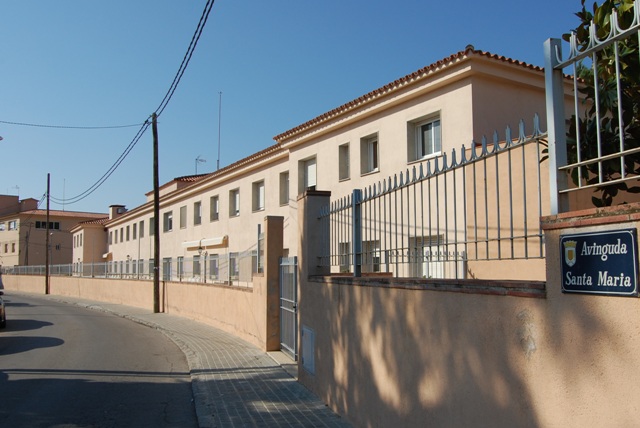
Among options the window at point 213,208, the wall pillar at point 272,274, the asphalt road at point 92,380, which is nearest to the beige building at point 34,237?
the window at point 213,208

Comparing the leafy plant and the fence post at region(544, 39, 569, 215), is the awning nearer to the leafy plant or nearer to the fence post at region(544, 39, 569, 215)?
the leafy plant

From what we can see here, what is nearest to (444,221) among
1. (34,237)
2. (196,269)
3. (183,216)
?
(196,269)

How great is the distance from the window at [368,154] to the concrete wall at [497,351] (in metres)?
11.1

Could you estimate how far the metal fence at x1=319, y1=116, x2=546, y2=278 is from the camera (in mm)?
3893

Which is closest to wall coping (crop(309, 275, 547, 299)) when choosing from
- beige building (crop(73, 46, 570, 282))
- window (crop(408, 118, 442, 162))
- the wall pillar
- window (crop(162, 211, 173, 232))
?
the wall pillar

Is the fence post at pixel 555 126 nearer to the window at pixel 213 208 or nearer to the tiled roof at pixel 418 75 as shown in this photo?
the tiled roof at pixel 418 75

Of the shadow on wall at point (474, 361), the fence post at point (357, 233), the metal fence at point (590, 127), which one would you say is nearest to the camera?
the shadow on wall at point (474, 361)

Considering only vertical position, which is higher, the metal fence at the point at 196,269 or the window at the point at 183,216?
the window at the point at 183,216

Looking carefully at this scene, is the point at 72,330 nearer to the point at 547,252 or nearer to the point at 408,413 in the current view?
the point at 408,413

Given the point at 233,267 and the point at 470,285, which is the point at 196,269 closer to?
the point at 233,267

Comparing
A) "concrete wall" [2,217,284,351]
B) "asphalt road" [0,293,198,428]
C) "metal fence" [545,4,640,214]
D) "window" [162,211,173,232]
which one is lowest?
"asphalt road" [0,293,198,428]

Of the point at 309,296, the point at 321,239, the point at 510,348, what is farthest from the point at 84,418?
the point at 510,348

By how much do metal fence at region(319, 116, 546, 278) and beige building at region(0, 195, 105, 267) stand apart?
65.3 metres

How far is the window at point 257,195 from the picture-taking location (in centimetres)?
2485
